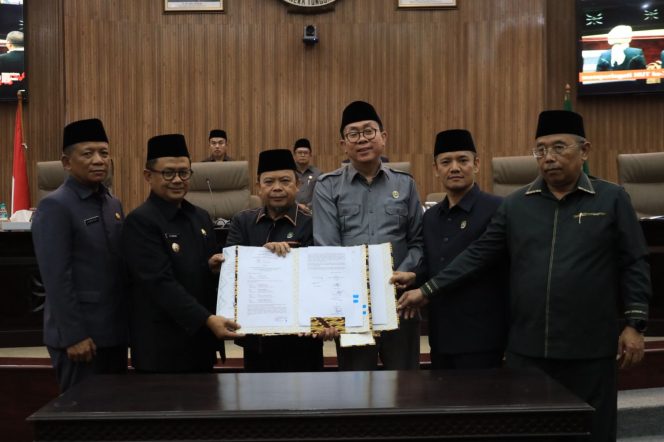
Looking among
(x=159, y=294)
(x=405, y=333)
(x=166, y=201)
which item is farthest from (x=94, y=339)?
(x=405, y=333)

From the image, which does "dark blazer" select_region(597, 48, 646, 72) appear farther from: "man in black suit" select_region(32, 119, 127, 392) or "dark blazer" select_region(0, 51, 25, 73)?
"man in black suit" select_region(32, 119, 127, 392)

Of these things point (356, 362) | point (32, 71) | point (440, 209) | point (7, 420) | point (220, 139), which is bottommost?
point (7, 420)

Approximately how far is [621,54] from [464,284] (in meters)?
6.58

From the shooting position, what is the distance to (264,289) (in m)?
2.63

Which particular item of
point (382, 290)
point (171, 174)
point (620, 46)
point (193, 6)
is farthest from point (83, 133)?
point (620, 46)

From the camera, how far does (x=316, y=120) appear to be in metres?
8.30

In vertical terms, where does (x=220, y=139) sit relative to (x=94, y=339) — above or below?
above

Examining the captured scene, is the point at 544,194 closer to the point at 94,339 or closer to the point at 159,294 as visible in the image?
the point at 159,294

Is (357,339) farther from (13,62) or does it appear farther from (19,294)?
(13,62)

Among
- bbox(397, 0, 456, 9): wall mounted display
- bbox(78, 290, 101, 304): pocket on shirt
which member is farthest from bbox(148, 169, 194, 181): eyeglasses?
bbox(397, 0, 456, 9): wall mounted display

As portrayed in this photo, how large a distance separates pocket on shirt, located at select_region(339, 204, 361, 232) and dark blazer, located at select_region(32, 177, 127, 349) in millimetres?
854

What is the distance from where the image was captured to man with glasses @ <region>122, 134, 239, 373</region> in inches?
103

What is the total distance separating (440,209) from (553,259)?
0.51m

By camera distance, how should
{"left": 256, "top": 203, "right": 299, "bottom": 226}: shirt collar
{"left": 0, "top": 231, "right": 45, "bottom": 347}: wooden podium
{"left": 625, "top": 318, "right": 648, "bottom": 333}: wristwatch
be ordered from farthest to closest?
1. {"left": 0, "top": 231, "right": 45, "bottom": 347}: wooden podium
2. {"left": 256, "top": 203, "right": 299, "bottom": 226}: shirt collar
3. {"left": 625, "top": 318, "right": 648, "bottom": 333}: wristwatch
